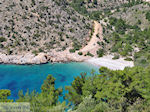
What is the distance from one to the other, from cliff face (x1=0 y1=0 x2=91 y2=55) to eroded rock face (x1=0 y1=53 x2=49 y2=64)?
10.8 ft

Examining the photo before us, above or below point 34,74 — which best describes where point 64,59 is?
above

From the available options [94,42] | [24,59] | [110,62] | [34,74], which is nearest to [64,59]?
[34,74]

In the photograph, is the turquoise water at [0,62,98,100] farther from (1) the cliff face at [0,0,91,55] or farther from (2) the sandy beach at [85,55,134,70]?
(1) the cliff face at [0,0,91,55]

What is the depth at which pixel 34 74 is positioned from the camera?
186 feet

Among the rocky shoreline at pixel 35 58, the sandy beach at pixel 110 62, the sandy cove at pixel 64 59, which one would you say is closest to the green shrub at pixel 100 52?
the sandy cove at pixel 64 59

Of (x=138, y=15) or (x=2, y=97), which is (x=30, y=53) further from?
(x=138, y=15)

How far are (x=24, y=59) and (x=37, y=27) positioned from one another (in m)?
20.0

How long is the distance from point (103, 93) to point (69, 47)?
4789cm

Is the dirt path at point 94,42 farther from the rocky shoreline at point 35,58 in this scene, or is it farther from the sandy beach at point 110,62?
the rocky shoreline at point 35,58

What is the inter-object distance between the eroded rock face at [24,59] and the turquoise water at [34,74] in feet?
6.26

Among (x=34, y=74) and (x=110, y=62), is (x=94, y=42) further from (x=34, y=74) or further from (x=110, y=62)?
(x=34, y=74)

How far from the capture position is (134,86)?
96.5 feet

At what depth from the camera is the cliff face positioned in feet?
236

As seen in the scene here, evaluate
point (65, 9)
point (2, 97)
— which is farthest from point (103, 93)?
point (65, 9)
